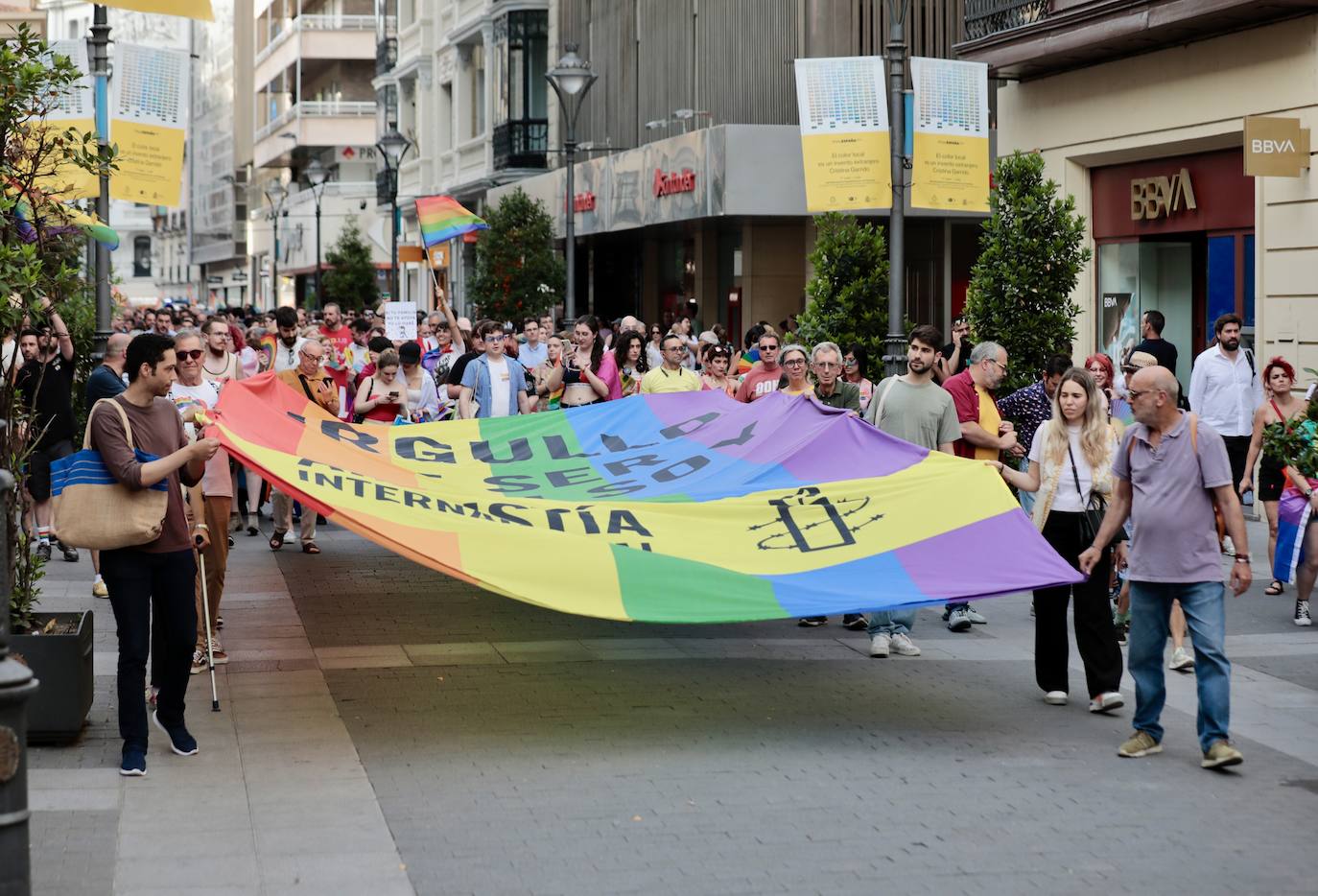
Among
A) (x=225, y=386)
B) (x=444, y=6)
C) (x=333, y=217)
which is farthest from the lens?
(x=333, y=217)

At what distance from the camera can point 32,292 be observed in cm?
869

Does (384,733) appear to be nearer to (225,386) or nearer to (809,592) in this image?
(809,592)

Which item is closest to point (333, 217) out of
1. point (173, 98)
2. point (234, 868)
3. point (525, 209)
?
point (525, 209)

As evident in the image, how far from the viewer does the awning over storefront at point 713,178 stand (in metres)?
29.7

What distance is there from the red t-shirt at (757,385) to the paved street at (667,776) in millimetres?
2845

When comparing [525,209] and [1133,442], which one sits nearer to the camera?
[1133,442]

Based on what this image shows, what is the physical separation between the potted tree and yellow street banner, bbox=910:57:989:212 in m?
9.01

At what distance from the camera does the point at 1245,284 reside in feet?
63.6

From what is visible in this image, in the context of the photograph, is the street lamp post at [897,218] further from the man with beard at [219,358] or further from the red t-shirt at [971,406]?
the man with beard at [219,358]

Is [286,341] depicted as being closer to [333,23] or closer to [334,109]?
[334,109]

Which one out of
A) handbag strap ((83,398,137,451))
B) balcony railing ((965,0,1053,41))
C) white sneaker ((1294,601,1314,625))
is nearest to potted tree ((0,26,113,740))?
handbag strap ((83,398,137,451))

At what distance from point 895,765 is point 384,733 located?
2.56 meters

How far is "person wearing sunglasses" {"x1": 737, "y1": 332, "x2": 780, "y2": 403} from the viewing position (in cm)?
1424

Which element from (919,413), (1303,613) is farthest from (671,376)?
(1303,613)
